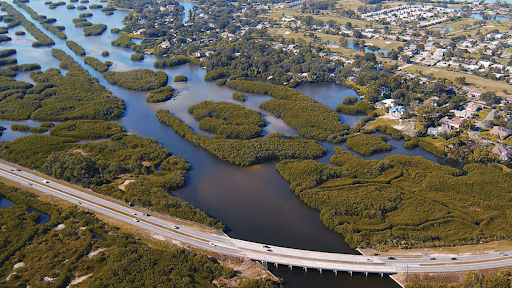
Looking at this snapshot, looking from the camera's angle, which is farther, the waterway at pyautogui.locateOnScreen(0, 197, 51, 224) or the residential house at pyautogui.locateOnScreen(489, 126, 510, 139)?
the residential house at pyautogui.locateOnScreen(489, 126, 510, 139)

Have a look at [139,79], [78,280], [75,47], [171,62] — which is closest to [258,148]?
[78,280]

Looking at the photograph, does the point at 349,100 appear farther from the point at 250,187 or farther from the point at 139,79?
the point at 139,79

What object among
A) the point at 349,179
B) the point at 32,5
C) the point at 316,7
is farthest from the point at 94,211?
the point at 32,5

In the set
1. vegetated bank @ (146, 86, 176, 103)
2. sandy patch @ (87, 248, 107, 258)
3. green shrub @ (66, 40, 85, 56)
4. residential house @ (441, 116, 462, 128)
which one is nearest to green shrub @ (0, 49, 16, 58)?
green shrub @ (66, 40, 85, 56)

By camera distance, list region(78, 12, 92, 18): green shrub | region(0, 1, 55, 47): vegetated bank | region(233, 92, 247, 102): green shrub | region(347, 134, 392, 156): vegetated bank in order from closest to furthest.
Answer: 1. region(347, 134, 392, 156): vegetated bank
2. region(233, 92, 247, 102): green shrub
3. region(0, 1, 55, 47): vegetated bank
4. region(78, 12, 92, 18): green shrub

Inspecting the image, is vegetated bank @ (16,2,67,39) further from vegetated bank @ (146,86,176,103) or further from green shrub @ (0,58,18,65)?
vegetated bank @ (146,86,176,103)

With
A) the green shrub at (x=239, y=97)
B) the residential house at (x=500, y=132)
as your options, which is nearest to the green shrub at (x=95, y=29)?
the green shrub at (x=239, y=97)
